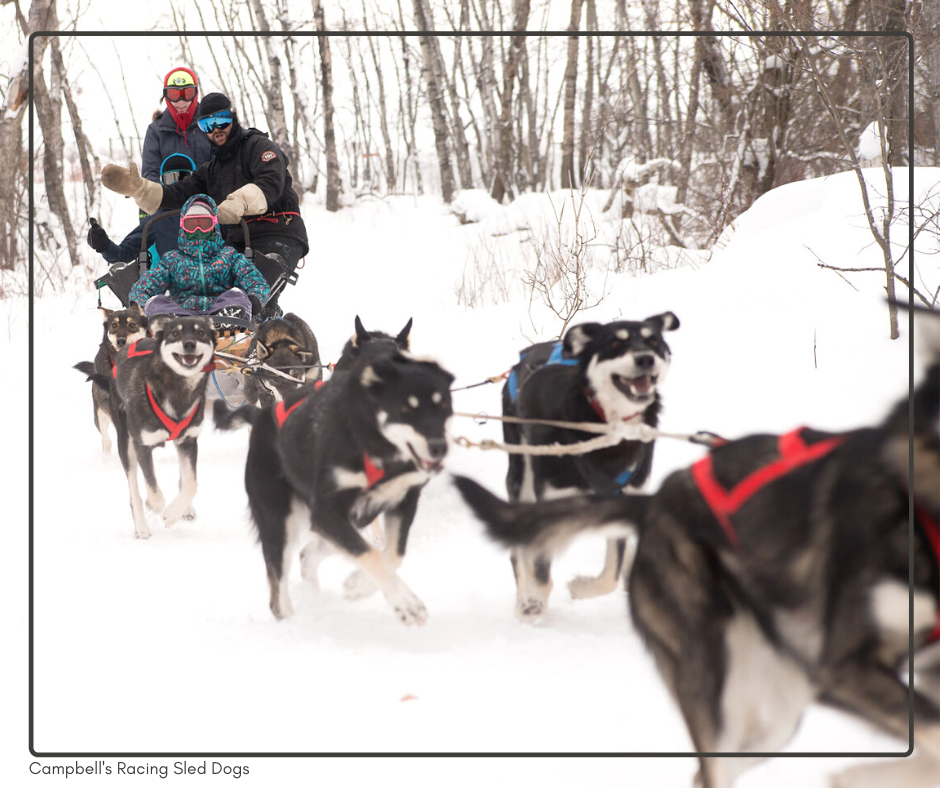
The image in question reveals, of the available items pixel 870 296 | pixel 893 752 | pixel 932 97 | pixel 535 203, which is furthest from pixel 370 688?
pixel 932 97

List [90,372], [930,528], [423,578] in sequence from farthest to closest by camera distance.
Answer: [90,372], [423,578], [930,528]

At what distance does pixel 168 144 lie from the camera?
1975 mm

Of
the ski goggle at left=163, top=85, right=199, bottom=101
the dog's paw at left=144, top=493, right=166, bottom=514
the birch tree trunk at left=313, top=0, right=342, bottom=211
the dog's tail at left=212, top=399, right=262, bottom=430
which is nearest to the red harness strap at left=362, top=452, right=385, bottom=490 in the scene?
the dog's tail at left=212, top=399, right=262, bottom=430

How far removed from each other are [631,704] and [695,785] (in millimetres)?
176

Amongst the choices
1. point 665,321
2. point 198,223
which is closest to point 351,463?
point 198,223

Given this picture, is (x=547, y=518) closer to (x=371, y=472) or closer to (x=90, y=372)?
(x=371, y=472)


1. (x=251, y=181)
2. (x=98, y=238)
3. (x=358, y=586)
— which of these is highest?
(x=251, y=181)

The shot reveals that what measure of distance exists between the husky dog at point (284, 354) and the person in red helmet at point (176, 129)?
0.44 m

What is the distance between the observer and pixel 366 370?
1692 mm

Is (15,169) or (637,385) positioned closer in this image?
(637,385)

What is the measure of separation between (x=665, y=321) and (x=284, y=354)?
2.83 ft

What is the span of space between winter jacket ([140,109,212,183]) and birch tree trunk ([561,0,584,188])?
828 millimetres

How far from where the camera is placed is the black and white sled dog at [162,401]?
6.69 feet

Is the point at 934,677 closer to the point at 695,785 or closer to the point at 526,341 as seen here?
the point at 695,785
